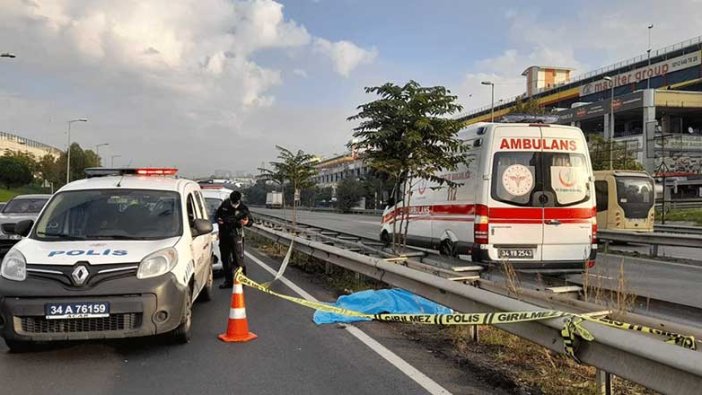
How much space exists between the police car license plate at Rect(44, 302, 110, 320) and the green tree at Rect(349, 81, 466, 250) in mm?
6816

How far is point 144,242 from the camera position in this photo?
6270mm

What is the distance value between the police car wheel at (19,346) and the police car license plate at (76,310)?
0.64 m

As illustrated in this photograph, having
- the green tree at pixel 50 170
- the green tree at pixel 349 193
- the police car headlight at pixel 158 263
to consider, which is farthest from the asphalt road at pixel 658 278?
the green tree at pixel 50 170

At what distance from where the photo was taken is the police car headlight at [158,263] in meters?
5.79

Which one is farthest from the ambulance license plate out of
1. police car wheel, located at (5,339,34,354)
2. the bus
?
the bus

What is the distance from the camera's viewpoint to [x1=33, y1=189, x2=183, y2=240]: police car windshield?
21.5ft

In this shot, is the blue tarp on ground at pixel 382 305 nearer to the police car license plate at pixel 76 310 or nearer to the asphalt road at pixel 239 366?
the asphalt road at pixel 239 366

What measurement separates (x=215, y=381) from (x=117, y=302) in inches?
49.5

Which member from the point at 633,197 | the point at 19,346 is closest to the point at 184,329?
the point at 19,346

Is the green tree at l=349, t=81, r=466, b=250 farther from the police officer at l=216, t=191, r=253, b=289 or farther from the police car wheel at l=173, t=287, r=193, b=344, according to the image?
the police car wheel at l=173, t=287, r=193, b=344

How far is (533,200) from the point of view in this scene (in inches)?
358

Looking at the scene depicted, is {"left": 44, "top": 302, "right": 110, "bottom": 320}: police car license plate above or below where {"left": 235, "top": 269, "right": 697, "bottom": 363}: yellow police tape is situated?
below

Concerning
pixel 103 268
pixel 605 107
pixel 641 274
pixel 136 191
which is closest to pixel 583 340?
pixel 103 268

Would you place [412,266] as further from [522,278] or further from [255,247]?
[255,247]
